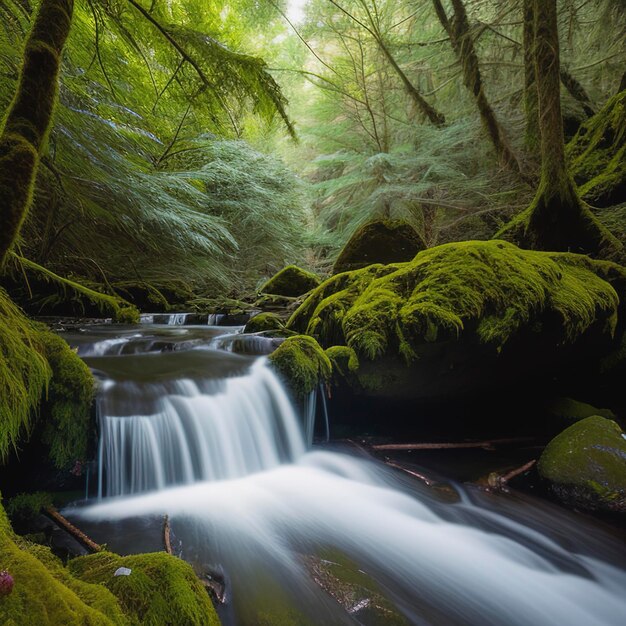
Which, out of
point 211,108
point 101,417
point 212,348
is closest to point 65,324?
point 212,348

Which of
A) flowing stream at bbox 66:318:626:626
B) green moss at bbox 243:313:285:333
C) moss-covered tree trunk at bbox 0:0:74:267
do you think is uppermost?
moss-covered tree trunk at bbox 0:0:74:267

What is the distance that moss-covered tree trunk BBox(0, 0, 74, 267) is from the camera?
5.65 ft

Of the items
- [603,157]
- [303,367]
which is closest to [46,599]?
[303,367]

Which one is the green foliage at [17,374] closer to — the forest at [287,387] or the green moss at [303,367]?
the forest at [287,387]

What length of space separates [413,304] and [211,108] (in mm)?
2843

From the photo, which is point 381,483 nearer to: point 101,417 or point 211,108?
point 101,417

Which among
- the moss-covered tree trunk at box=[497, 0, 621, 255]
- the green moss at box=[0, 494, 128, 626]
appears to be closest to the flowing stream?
the green moss at box=[0, 494, 128, 626]

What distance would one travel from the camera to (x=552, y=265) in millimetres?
4613

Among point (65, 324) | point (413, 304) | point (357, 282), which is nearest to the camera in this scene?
point (413, 304)

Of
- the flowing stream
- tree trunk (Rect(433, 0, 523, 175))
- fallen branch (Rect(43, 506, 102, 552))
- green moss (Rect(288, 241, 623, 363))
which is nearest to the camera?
fallen branch (Rect(43, 506, 102, 552))

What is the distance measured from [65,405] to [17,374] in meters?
0.61

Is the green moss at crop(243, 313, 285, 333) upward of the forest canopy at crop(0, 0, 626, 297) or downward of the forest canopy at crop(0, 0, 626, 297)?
downward

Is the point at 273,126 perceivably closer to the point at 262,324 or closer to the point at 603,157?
the point at 262,324

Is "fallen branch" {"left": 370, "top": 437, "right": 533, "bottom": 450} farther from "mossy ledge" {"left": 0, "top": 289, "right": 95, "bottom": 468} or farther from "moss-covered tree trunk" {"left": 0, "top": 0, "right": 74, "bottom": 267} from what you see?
"moss-covered tree trunk" {"left": 0, "top": 0, "right": 74, "bottom": 267}
